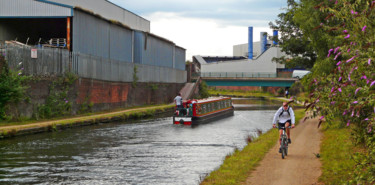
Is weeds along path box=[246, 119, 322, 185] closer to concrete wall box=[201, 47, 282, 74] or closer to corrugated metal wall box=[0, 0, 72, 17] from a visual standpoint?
corrugated metal wall box=[0, 0, 72, 17]

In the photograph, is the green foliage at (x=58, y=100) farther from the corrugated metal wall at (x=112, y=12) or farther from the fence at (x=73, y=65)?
the corrugated metal wall at (x=112, y=12)

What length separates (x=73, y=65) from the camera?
1155 inches

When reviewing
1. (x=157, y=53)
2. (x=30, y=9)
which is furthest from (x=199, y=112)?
Result: (x=157, y=53)

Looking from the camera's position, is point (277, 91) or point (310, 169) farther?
point (277, 91)

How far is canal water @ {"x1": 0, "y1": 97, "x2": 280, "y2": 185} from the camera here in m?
11.5

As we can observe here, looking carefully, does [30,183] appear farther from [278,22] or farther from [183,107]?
[278,22]

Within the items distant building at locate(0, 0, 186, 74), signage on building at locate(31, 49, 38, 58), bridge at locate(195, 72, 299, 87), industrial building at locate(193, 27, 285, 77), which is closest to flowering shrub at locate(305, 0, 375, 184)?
signage on building at locate(31, 49, 38, 58)

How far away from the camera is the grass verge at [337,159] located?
A: 9680 millimetres

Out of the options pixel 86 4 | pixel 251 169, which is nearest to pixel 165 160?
pixel 251 169

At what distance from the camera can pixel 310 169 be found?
432 inches

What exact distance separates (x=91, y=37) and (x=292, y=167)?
80.4ft

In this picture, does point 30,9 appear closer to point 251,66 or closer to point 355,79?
point 355,79

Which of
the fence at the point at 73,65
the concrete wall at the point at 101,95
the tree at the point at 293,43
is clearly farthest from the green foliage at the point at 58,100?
the tree at the point at 293,43

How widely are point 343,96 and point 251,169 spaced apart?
3488 millimetres
